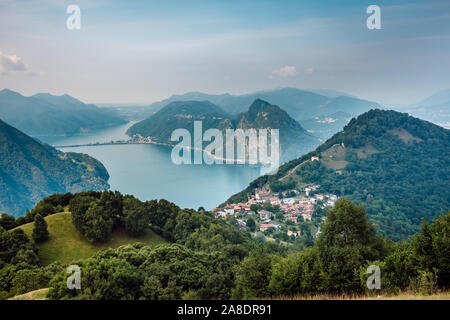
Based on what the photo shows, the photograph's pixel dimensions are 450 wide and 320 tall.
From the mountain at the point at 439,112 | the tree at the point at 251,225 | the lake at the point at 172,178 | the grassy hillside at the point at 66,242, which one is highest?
the mountain at the point at 439,112

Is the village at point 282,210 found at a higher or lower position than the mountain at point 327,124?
lower

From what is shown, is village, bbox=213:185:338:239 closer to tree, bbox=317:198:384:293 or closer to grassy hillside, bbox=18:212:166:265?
grassy hillside, bbox=18:212:166:265

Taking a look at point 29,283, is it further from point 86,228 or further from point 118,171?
point 118,171

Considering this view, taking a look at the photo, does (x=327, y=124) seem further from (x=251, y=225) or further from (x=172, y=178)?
(x=251, y=225)

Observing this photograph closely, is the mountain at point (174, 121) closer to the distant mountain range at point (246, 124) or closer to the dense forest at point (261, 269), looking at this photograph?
the distant mountain range at point (246, 124)

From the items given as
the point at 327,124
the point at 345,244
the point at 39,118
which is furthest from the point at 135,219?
the point at 39,118

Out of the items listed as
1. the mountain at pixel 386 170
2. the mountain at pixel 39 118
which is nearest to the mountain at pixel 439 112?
the mountain at pixel 386 170
